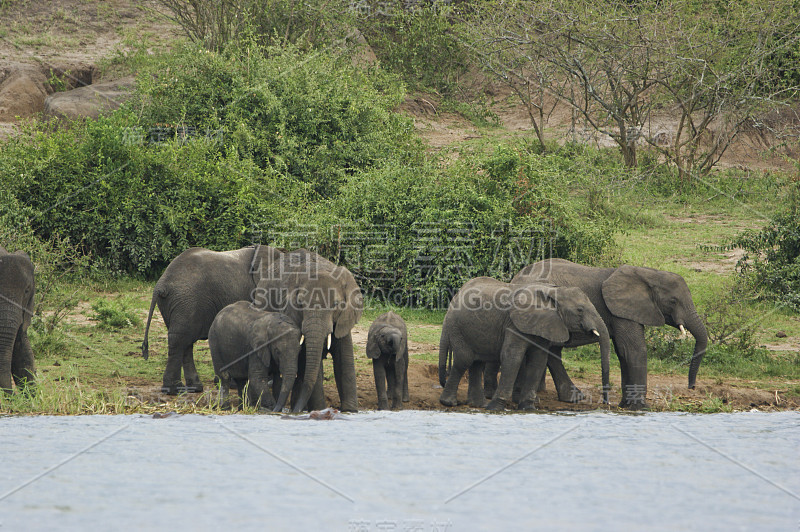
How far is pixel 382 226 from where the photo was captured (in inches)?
611

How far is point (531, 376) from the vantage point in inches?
399

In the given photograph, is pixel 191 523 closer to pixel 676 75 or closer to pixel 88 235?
pixel 88 235

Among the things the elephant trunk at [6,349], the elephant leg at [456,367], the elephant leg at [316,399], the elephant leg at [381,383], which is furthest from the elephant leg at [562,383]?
the elephant trunk at [6,349]

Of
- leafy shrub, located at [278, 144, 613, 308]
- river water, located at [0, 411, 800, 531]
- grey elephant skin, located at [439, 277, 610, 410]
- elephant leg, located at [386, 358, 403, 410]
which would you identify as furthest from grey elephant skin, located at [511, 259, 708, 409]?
leafy shrub, located at [278, 144, 613, 308]

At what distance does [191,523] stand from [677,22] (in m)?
21.5

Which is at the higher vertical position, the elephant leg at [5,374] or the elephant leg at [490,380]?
the elephant leg at [5,374]

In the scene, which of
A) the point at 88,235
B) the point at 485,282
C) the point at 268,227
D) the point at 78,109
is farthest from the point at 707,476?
the point at 78,109

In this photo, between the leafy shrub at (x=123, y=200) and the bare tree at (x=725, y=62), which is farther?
the bare tree at (x=725, y=62)

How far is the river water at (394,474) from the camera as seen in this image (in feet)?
18.6

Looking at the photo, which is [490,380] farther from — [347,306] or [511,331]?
[347,306]

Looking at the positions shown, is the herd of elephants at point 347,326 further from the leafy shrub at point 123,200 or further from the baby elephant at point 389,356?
the leafy shrub at point 123,200

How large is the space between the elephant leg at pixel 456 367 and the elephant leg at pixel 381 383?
738mm

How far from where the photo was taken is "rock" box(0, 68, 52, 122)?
25.1 metres

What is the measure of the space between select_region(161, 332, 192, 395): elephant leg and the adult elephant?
3.90 ft
